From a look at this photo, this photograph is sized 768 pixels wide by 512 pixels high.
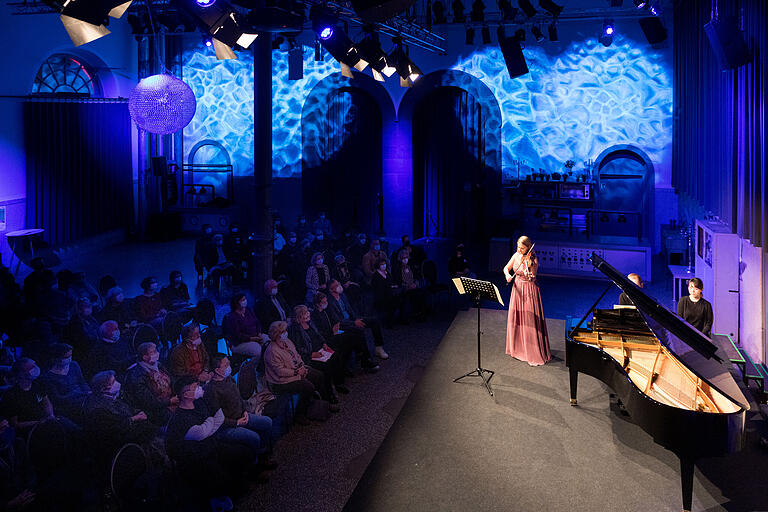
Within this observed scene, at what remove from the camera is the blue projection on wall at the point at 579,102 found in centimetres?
1331

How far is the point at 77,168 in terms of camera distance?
13.7m

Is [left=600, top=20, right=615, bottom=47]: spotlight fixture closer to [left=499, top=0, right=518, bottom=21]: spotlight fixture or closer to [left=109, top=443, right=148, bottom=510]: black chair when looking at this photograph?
[left=499, top=0, right=518, bottom=21]: spotlight fixture

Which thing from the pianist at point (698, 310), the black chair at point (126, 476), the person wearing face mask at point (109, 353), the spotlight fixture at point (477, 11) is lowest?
the black chair at point (126, 476)

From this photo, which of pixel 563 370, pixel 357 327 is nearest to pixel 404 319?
pixel 357 327

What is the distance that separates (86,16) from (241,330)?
324 centimetres

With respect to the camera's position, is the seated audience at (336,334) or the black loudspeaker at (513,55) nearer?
the seated audience at (336,334)

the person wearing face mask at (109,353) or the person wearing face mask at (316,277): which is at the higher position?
the person wearing face mask at (316,277)

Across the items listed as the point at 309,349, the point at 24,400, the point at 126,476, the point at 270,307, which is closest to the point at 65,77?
the point at 270,307

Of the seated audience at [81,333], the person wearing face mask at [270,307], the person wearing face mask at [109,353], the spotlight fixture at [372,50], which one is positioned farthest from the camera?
the spotlight fixture at [372,50]

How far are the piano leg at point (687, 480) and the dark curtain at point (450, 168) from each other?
33.8 ft

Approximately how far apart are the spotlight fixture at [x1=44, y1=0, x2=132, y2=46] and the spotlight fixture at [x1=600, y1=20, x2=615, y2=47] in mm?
9454

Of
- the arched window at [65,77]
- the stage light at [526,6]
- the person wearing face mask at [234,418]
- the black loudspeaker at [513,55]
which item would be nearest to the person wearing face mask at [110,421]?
the person wearing face mask at [234,418]

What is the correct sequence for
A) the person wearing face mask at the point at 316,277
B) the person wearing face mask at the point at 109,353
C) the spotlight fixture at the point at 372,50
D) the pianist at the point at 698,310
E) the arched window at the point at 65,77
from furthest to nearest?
the arched window at the point at 65,77
the spotlight fixture at the point at 372,50
the person wearing face mask at the point at 316,277
the pianist at the point at 698,310
the person wearing face mask at the point at 109,353

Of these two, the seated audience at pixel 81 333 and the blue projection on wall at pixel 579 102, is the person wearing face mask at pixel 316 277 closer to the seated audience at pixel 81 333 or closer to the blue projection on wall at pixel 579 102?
the seated audience at pixel 81 333
